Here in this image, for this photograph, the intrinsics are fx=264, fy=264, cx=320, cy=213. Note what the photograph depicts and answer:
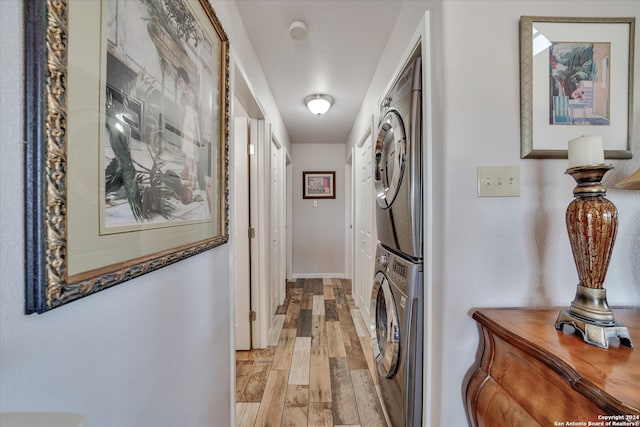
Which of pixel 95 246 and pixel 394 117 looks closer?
pixel 95 246

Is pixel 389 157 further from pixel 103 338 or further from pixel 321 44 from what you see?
pixel 103 338

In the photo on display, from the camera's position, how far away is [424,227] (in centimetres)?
112

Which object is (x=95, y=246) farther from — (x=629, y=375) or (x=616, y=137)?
(x=616, y=137)

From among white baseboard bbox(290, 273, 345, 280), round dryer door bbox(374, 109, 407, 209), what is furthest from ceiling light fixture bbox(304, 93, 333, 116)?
white baseboard bbox(290, 273, 345, 280)

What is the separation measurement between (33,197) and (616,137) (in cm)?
171

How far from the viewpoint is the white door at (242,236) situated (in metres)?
2.28

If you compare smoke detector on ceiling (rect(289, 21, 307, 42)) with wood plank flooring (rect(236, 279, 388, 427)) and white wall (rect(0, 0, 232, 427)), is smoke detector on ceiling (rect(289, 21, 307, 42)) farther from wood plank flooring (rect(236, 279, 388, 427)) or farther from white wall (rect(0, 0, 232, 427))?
wood plank flooring (rect(236, 279, 388, 427))

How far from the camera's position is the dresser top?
1.78 ft

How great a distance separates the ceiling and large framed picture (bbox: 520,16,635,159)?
850 millimetres

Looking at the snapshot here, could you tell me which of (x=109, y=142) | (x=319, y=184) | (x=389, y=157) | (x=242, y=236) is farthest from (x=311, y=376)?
(x=319, y=184)

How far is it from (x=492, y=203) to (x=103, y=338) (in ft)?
4.07

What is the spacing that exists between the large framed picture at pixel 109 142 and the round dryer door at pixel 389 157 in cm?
90

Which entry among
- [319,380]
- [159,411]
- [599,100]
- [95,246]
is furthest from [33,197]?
[319,380]

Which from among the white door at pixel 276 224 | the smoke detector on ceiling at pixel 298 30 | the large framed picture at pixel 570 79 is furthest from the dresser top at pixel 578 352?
the white door at pixel 276 224
